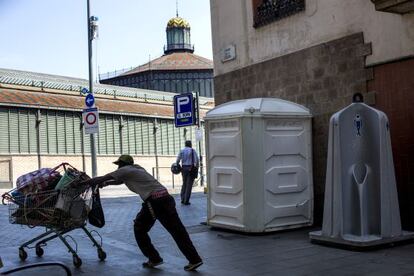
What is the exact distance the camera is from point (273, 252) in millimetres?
7988

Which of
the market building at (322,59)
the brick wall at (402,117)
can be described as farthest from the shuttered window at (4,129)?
the brick wall at (402,117)

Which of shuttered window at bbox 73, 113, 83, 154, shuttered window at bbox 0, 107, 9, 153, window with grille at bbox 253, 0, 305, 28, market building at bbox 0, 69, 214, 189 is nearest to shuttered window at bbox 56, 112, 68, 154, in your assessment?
market building at bbox 0, 69, 214, 189

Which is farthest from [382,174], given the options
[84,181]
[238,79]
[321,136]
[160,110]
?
[160,110]

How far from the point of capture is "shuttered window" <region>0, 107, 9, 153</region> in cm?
3163

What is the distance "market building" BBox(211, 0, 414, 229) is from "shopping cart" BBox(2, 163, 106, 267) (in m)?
4.66

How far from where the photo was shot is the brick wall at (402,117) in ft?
28.3

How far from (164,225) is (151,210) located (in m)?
0.25

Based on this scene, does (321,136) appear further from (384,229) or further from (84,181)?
(84,181)

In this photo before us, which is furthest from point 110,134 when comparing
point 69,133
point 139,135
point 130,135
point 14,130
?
point 14,130

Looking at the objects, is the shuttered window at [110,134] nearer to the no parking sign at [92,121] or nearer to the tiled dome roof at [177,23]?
the no parking sign at [92,121]

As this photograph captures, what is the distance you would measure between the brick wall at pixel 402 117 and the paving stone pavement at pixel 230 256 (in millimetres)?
1060

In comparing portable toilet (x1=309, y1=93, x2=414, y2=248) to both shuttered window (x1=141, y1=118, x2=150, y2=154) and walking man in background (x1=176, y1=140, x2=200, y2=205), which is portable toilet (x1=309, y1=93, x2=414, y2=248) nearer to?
walking man in background (x1=176, y1=140, x2=200, y2=205)

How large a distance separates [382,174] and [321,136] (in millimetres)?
2402

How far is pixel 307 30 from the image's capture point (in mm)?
10578
